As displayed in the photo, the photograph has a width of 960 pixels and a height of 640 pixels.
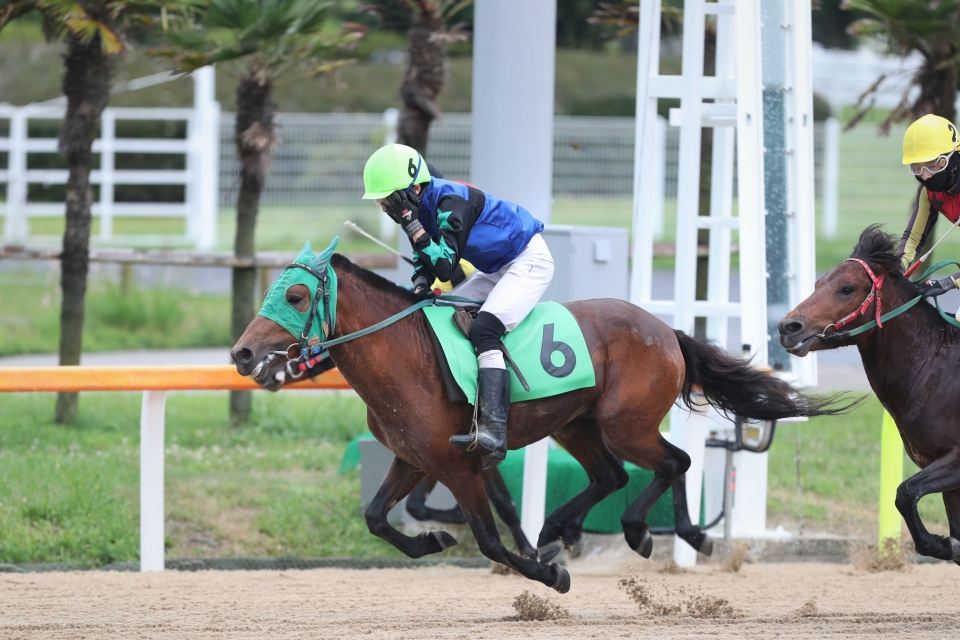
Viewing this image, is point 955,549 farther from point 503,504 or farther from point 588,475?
point 503,504

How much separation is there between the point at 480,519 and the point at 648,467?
0.91 metres

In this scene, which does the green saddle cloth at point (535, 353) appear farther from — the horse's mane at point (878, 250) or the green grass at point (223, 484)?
the green grass at point (223, 484)

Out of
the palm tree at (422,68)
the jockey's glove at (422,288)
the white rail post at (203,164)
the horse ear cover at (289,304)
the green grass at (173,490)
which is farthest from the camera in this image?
the white rail post at (203,164)

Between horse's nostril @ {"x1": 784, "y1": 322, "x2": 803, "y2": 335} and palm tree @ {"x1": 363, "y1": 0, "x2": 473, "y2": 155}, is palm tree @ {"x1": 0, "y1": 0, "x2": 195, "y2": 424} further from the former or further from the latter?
horse's nostril @ {"x1": 784, "y1": 322, "x2": 803, "y2": 335}

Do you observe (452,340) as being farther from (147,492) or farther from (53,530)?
(53,530)

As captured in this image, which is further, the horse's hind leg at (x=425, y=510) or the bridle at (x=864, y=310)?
the horse's hind leg at (x=425, y=510)

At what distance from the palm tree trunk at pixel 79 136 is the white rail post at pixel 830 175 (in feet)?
Answer: 46.2

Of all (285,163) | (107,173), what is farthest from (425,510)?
(107,173)

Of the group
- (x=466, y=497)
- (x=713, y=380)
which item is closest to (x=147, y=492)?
(x=466, y=497)

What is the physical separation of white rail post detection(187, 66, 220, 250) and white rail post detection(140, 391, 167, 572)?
10.2 m

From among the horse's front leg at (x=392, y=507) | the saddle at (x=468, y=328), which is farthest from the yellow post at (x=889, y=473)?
the horse's front leg at (x=392, y=507)

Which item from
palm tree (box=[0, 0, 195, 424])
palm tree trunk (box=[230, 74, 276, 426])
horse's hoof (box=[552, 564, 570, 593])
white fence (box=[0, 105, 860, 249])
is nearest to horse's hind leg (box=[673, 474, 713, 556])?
horse's hoof (box=[552, 564, 570, 593])

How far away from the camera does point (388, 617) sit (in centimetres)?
514

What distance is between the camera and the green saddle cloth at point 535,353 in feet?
15.7
